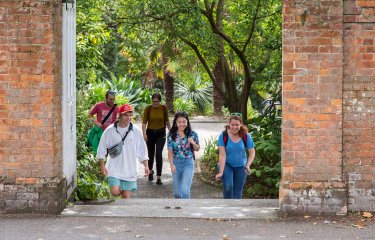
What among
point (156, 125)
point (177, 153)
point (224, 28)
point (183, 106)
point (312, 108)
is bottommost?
point (177, 153)

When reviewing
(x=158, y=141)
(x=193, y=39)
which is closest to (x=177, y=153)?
(x=158, y=141)

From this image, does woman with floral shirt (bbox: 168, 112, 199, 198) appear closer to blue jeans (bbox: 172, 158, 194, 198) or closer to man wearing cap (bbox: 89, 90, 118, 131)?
blue jeans (bbox: 172, 158, 194, 198)

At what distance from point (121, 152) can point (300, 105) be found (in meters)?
2.68

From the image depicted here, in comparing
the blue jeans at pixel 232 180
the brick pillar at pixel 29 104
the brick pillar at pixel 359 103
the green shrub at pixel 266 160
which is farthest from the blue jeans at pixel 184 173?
the brick pillar at pixel 359 103

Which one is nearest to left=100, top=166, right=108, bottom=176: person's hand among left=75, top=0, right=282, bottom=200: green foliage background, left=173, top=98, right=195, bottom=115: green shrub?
left=75, top=0, right=282, bottom=200: green foliage background

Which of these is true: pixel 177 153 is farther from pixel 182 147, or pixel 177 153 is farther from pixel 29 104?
pixel 29 104

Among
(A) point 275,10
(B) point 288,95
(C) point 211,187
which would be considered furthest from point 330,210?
(A) point 275,10

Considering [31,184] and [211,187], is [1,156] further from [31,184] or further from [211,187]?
[211,187]

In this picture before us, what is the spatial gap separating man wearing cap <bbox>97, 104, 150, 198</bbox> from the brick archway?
4.42ft

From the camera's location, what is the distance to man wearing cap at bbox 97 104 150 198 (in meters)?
10.2

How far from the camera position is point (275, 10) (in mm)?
16438

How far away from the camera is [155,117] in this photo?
14.6 m

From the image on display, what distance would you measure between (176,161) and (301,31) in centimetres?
301

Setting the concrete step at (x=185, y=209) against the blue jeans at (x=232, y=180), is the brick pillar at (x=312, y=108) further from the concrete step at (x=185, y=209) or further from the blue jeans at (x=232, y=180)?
the blue jeans at (x=232, y=180)
